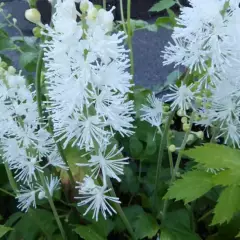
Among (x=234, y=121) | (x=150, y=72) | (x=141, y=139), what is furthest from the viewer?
(x=150, y=72)

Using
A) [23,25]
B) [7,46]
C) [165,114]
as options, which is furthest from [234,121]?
[23,25]

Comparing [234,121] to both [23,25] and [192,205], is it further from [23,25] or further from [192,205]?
[23,25]

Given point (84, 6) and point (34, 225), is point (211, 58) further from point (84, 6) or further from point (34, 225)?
point (34, 225)

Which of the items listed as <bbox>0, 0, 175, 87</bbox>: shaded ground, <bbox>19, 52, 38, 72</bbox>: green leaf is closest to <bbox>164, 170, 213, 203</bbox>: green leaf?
<bbox>19, 52, 38, 72</bbox>: green leaf

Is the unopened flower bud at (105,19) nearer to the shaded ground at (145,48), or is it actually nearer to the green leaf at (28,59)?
the green leaf at (28,59)

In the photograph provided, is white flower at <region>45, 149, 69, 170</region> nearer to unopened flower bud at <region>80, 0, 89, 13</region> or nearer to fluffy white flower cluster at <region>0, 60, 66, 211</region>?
fluffy white flower cluster at <region>0, 60, 66, 211</region>

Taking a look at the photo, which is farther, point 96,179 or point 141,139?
point 141,139

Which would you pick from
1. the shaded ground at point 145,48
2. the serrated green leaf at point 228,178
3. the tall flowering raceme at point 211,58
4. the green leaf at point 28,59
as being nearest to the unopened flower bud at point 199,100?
the tall flowering raceme at point 211,58
